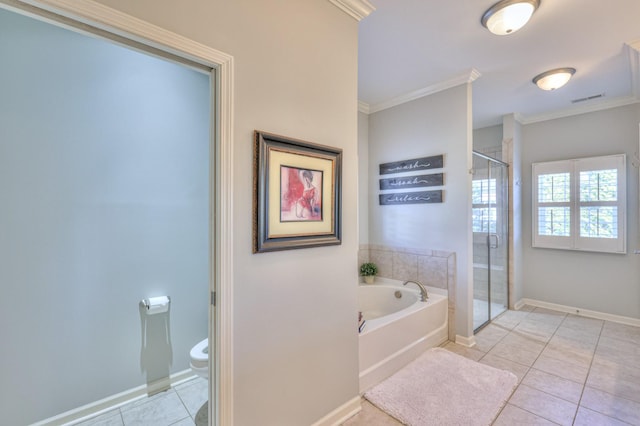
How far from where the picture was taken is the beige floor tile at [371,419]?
180 cm

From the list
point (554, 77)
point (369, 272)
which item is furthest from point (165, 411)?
point (554, 77)

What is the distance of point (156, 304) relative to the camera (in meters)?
2.11

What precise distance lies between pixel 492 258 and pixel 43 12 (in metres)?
4.25

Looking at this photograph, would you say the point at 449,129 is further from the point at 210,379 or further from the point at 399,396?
the point at 210,379

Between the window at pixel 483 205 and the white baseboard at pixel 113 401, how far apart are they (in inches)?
132

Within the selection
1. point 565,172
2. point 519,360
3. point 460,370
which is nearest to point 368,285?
point 460,370

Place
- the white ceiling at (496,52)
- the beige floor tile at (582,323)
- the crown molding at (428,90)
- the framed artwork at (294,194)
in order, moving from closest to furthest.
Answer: the framed artwork at (294,194) < the white ceiling at (496,52) < the crown molding at (428,90) < the beige floor tile at (582,323)

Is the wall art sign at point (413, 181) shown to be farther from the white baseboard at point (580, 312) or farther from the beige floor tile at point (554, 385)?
the white baseboard at point (580, 312)

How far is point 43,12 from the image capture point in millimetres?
954

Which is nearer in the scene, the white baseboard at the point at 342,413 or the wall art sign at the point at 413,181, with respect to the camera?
the white baseboard at the point at 342,413

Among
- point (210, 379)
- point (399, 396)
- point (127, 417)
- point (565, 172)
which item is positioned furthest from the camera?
point (565, 172)

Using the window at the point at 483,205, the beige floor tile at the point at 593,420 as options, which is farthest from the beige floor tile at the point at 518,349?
the window at the point at 483,205

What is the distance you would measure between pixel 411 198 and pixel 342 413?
2.20 meters

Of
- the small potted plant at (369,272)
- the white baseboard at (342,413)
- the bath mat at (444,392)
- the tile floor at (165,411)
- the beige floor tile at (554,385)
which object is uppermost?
the small potted plant at (369,272)
